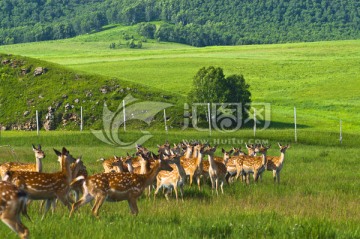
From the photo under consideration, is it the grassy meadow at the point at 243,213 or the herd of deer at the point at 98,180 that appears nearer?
the herd of deer at the point at 98,180

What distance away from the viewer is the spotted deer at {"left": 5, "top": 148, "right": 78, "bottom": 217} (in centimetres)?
1409

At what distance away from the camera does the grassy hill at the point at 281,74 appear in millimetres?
73812

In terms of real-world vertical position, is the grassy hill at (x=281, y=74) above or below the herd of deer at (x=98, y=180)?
below

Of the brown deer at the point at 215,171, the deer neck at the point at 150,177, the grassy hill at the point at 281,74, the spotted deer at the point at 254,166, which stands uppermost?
the deer neck at the point at 150,177

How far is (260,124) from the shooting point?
67.1m

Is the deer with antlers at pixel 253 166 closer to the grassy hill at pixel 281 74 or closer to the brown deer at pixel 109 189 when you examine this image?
the brown deer at pixel 109 189

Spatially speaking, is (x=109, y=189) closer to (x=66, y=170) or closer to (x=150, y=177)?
(x=66, y=170)

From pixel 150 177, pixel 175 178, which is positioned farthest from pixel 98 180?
pixel 175 178

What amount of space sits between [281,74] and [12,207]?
90934 mm

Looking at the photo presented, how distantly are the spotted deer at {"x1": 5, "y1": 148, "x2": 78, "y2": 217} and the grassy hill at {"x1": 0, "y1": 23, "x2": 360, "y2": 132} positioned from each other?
162 ft

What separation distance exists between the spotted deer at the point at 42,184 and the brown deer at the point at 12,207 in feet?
10.9

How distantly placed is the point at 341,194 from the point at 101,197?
799 centimetres

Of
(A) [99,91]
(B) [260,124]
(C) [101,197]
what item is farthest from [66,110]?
(C) [101,197]

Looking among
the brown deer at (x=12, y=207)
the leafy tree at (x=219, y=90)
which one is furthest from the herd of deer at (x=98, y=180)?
the leafy tree at (x=219, y=90)
